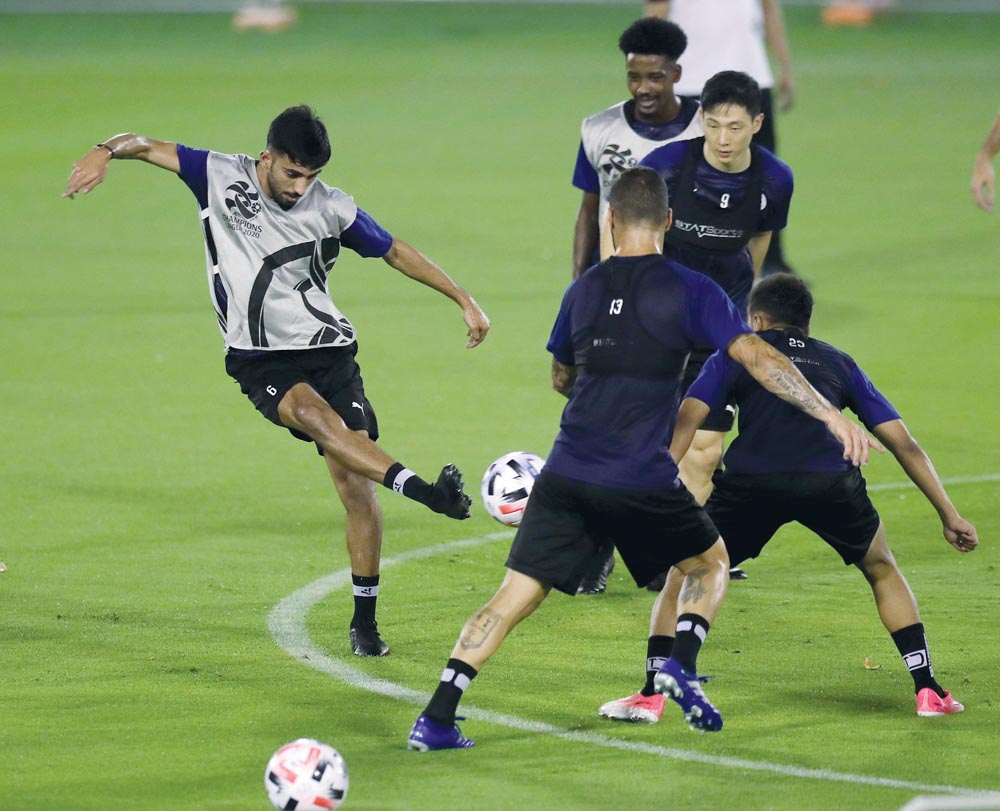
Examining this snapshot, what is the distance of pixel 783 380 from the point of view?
6.76m

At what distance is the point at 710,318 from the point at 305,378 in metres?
2.30

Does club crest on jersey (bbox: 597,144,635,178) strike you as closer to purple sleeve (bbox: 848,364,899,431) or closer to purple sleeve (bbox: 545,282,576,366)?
purple sleeve (bbox: 848,364,899,431)

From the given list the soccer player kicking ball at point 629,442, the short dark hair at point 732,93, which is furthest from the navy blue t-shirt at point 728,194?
the soccer player kicking ball at point 629,442

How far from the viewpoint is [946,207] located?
74.6ft

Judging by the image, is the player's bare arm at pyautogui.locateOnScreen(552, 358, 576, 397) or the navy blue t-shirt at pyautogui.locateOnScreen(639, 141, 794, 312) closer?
the player's bare arm at pyautogui.locateOnScreen(552, 358, 576, 397)

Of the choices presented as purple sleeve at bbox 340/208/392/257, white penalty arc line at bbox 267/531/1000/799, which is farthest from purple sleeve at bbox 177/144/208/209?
white penalty arc line at bbox 267/531/1000/799

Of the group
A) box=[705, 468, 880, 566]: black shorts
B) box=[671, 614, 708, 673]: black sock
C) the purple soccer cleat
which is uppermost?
box=[705, 468, 880, 566]: black shorts

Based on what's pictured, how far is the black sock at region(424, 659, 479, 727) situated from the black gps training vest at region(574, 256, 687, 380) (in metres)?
1.16

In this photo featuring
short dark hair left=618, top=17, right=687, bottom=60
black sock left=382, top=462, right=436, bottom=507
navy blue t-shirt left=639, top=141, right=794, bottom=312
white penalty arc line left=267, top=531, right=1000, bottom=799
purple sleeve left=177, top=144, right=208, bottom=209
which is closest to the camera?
white penalty arc line left=267, top=531, right=1000, bottom=799

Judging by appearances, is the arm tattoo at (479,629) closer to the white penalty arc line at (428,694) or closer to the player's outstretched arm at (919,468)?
the white penalty arc line at (428,694)

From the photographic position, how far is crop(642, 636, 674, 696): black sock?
7.38 m

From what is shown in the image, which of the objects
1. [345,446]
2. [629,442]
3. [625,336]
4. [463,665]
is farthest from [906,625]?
[345,446]

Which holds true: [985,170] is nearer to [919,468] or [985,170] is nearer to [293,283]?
[919,468]

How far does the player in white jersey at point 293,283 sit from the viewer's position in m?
8.27
